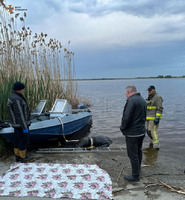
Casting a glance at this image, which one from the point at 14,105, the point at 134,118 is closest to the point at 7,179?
the point at 14,105

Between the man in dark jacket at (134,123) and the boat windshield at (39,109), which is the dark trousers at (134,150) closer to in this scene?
the man in dark jacket at (134,123)

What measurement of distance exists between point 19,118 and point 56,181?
157cm

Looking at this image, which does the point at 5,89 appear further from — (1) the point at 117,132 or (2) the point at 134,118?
(1) the point at 117,132

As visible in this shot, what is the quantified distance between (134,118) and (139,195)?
1246mm

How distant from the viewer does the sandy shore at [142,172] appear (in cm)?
330

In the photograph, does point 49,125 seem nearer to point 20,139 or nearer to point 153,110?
point 20,139

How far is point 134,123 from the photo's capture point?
366cm

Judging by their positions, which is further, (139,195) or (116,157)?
(116,157)

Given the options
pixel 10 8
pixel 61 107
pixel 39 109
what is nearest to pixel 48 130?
pixel 39 109

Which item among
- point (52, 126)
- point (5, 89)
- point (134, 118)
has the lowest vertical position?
Answer: point (52, 126)

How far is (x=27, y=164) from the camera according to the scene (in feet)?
14.4

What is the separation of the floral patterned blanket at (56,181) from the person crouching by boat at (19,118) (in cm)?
31

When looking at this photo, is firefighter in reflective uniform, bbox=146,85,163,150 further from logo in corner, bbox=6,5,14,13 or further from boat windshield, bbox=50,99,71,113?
logo in corner, bbox=6,5,14,13

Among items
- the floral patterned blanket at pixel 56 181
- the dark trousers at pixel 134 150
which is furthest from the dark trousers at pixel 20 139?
the dark trousers at pixel 134 150
